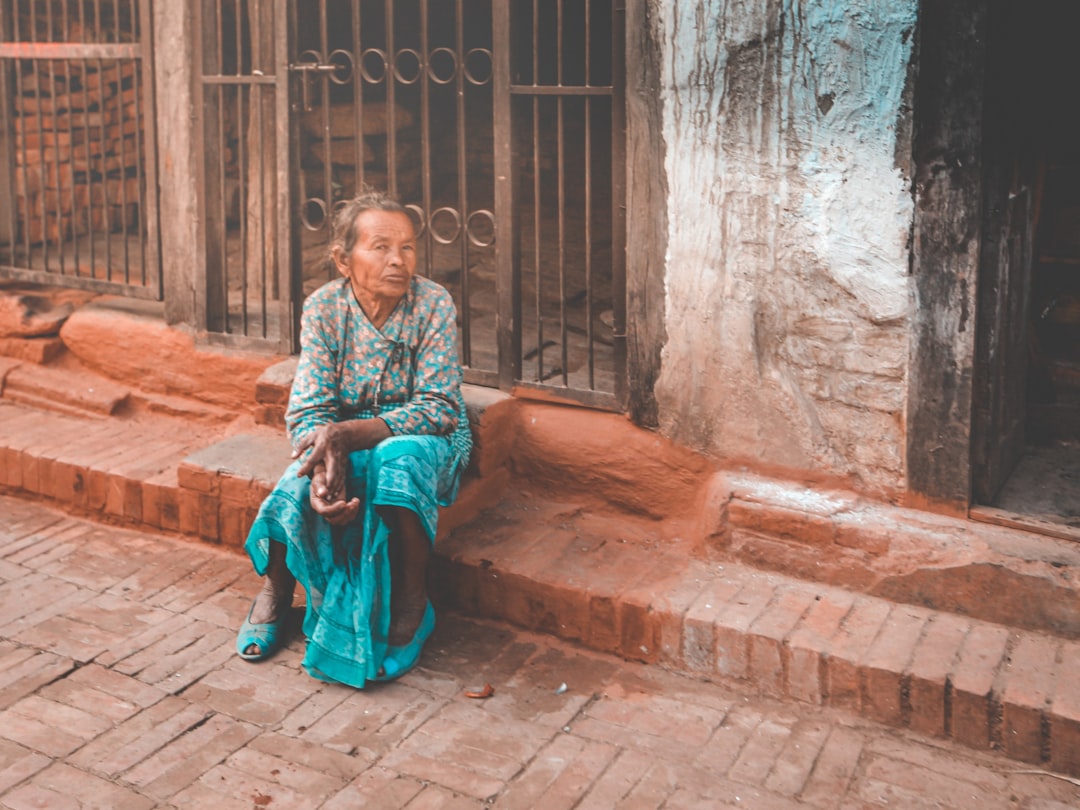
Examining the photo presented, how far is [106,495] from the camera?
5723 millimetres

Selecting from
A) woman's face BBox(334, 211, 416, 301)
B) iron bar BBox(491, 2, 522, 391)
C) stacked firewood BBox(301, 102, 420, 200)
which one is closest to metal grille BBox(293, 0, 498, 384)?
stacked firewood BBox(301, 102, 420, 200)

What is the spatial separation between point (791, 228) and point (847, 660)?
1456 millimetres

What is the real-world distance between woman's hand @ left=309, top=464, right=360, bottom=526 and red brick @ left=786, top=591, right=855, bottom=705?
1.46 metres

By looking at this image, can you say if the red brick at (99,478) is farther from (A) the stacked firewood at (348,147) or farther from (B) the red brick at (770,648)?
(B) the red brick at (770,648)

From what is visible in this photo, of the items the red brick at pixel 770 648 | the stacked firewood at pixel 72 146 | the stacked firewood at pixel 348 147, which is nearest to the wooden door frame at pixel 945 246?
the red brick at pixel 770 648

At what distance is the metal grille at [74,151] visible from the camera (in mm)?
6328

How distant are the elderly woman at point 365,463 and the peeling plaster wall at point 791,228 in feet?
3.05

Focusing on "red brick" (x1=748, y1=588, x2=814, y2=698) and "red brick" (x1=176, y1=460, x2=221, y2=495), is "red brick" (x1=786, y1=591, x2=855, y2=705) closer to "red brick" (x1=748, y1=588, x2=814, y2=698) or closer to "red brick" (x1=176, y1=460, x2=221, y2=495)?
"red brick" (x1=748, y1=588, x2=814, y2=698)

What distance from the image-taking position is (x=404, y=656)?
14.7ft

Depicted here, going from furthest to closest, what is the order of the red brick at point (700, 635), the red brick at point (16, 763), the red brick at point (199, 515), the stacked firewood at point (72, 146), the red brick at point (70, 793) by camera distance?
the stacked firewood at point (72, 146)
the red brick at point (199, 515)
the red brick at point (700, 635)
the red brick at point (16, 763)
the red brick at point (70, 793)

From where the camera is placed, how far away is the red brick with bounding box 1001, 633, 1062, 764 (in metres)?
3.85

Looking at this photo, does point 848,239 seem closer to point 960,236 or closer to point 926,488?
point 960,236

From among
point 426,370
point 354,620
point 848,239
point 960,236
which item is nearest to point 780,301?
point 848,239

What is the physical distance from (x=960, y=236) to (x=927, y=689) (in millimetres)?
1423
